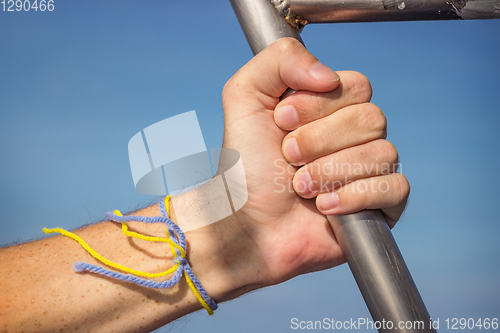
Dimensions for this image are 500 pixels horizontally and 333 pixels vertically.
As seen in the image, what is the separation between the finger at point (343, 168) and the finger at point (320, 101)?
0.34 feet

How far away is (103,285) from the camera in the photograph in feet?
2.76

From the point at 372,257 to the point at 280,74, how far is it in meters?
0.43

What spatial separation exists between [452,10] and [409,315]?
0.51 m

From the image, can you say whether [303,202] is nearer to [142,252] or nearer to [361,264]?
[361,264]

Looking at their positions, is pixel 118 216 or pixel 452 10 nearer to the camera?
pixel 452 10

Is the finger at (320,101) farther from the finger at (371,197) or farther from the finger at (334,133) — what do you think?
the finger at (371,197)

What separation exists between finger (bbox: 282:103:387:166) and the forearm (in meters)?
0.34

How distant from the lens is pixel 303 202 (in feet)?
3.03

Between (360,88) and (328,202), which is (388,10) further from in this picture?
(328,202)

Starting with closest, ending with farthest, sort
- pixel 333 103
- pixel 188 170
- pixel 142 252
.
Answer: pixel 333 103, pixel 142 252, pixel 188 170

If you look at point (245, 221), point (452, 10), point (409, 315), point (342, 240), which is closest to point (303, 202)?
point (245, 221)

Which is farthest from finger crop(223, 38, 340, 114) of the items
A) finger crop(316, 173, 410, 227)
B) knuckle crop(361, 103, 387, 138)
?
finger crop(316, 173, 410, 227)

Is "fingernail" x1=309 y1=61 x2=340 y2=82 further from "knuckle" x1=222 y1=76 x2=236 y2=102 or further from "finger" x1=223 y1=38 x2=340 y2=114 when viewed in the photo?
"knuckle" x1=222 y1=76 x2=236 y2=102

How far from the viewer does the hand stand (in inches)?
28.1
